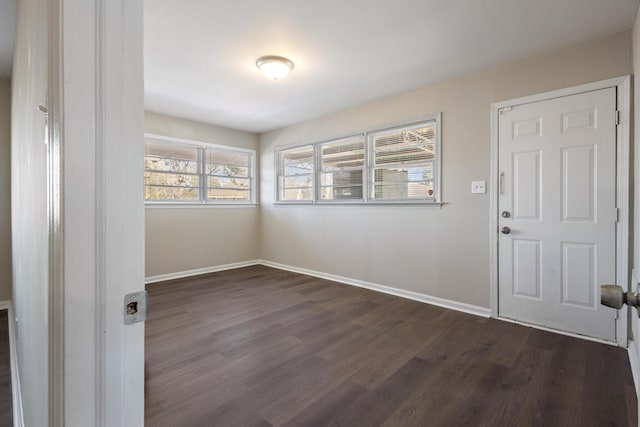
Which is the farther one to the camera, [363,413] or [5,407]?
[5,407]

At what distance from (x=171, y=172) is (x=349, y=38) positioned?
353 cm

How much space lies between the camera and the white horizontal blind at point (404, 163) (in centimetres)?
369

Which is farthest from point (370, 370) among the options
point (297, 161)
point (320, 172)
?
point (297, 161)

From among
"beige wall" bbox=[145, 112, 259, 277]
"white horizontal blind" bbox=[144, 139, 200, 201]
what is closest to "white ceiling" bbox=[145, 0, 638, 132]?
"white horizontal blind" bbox=[144, 139, 200, 201]

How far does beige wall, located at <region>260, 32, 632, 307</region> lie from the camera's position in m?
2.80

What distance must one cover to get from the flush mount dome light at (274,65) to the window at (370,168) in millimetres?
1591

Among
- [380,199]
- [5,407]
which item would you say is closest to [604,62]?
[380,199]

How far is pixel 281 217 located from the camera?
554 centimetres

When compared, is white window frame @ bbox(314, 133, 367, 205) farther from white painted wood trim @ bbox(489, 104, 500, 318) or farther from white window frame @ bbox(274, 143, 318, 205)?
white painted wood trim @ bbox(489, 104, 500, 318)

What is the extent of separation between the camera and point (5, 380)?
7.16 ft

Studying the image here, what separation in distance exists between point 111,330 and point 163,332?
2620 mm

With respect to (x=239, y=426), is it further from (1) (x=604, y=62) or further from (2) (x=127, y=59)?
(1) (x=604, y=62)

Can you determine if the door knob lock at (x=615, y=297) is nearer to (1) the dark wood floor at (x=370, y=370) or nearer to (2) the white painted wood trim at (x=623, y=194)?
(1) the dark wood floor at (x=370, y=370)

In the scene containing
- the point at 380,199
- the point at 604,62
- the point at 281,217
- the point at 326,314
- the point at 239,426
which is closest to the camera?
the point at 239,426
